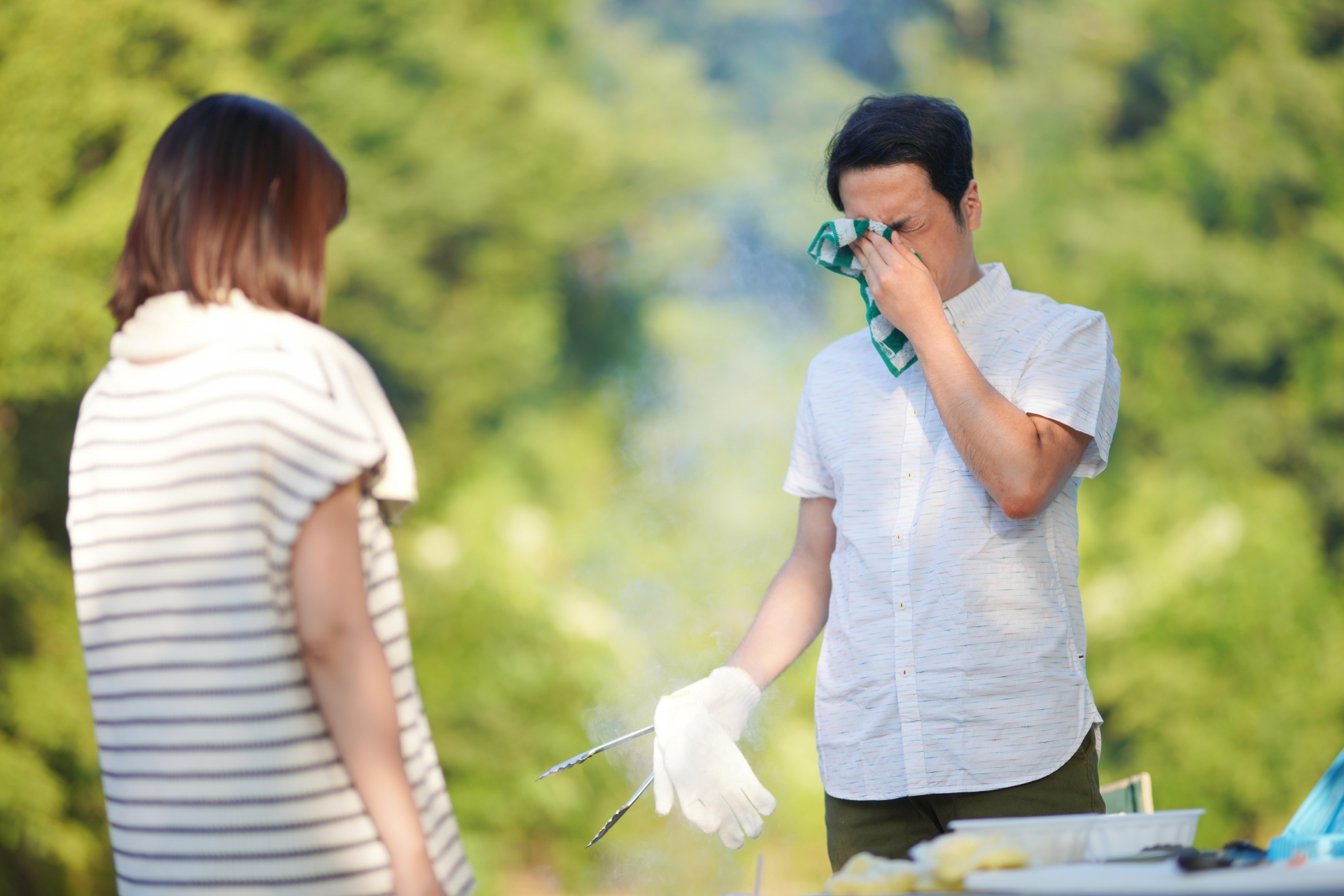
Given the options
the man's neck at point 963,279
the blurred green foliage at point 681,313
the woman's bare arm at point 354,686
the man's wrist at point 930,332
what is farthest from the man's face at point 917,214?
the blurred green foliage at point 681,313

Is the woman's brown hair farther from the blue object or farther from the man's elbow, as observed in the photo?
the blue object

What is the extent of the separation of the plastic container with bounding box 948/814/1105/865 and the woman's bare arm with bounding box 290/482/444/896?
0.48 metres

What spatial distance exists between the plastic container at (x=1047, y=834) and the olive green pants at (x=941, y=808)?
14.0 inches

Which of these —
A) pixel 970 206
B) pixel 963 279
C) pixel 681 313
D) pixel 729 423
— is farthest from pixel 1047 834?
pixel 681 313

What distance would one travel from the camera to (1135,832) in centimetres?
97

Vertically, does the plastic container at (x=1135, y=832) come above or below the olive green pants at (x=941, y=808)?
above

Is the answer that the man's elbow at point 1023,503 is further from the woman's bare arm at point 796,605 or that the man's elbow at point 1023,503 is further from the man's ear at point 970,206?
the man's ear at point 970,206

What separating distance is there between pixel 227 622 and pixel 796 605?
0.88 meters

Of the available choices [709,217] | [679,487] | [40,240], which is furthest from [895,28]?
[40,240]

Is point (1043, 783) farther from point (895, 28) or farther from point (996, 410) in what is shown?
point (895, 28)

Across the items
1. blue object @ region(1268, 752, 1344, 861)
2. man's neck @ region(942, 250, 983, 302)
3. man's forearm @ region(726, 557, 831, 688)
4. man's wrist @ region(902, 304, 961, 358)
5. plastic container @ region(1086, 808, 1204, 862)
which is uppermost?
man's neck @ region(942, 250, 983, 302)

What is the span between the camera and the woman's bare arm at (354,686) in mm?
885

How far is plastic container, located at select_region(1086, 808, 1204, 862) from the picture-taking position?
0.96 m

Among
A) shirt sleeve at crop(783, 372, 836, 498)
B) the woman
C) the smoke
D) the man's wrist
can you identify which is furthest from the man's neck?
the smoke
